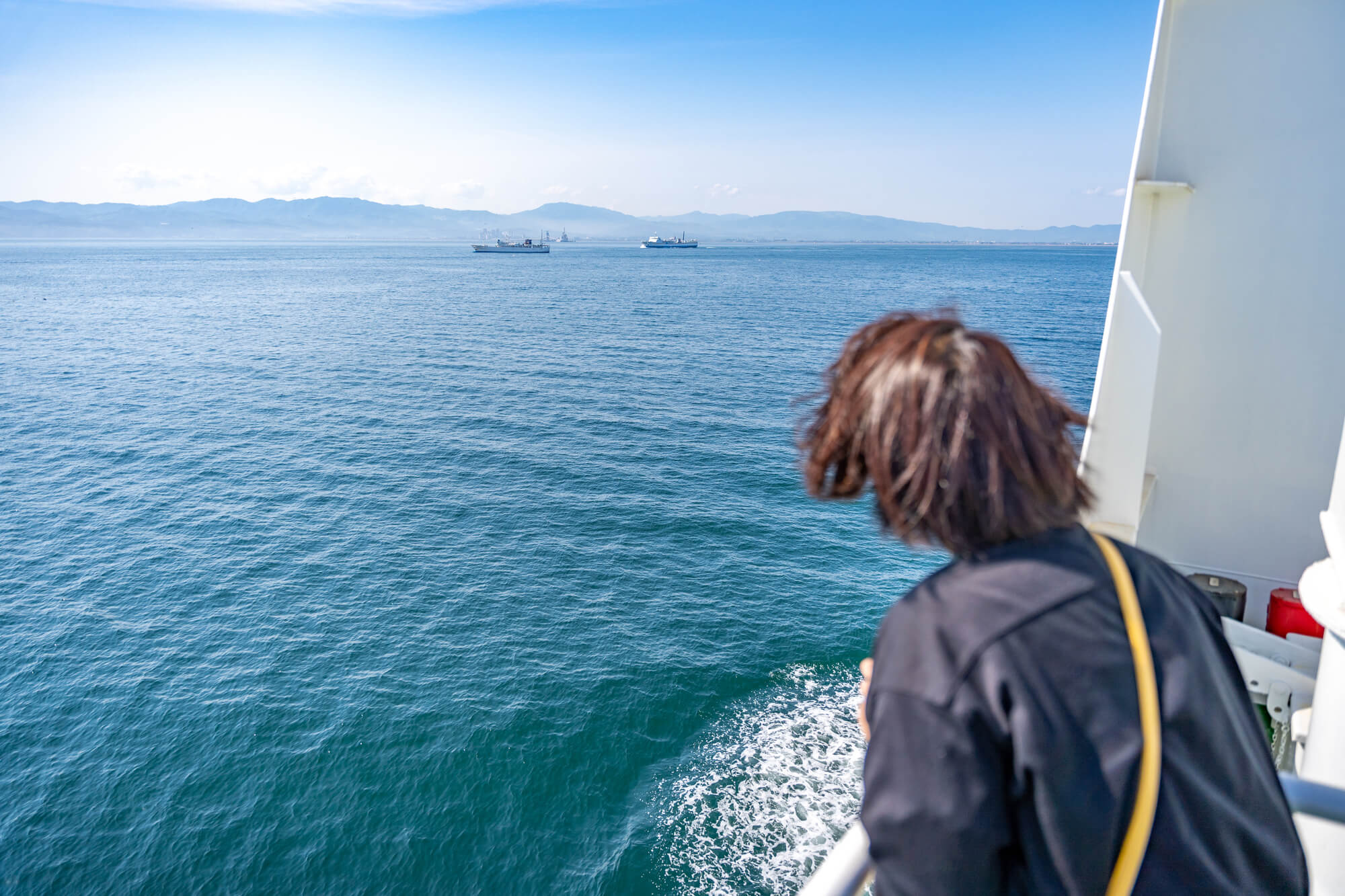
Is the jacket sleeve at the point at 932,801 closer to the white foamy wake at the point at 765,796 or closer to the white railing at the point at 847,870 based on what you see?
the white railing at the point at 847,870

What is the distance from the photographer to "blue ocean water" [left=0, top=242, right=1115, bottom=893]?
51.4ft

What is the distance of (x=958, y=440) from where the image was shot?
50.7 inches

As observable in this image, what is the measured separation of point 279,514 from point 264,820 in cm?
1585

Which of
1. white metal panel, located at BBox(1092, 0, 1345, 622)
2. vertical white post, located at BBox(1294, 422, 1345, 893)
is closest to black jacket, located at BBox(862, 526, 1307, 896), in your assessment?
vertical white post, located at BBox(1294, 422, 1345, 893)

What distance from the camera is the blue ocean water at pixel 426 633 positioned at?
617 inches

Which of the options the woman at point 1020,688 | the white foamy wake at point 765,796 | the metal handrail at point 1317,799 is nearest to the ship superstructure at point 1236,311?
the metal handrail at point 1317,799

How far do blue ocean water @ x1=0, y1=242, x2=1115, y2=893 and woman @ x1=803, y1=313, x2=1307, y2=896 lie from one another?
3.24 metres

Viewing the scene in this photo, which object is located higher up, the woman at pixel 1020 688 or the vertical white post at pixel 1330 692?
the woman at pixel 1020 688

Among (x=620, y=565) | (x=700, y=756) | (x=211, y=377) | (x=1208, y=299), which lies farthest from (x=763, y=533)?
(x=211, y=377)

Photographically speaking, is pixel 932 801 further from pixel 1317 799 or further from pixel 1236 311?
pixel 1236 311

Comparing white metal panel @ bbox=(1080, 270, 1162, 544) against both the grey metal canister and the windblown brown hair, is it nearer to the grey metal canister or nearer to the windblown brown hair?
the grey metal canister

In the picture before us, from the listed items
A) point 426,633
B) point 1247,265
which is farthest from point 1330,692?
point 426,633

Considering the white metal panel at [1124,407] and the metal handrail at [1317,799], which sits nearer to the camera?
the metal handrail at [1317,799]

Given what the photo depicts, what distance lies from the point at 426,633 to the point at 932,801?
2265cm
